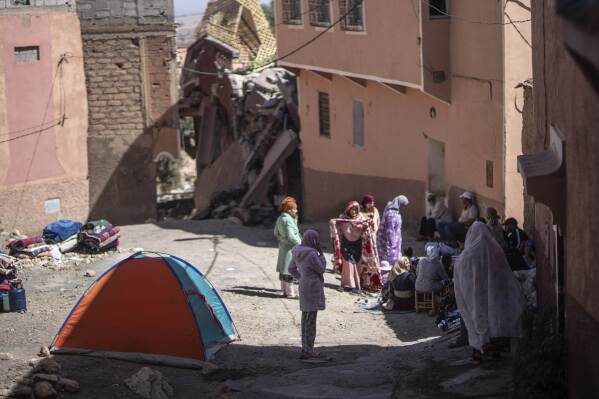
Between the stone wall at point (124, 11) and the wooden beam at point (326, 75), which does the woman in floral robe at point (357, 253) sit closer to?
the wooden beam at point (326, 75)

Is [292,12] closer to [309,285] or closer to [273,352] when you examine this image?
[273,352]

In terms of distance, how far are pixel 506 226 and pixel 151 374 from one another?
15.3ft

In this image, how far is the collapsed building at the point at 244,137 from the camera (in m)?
24.8

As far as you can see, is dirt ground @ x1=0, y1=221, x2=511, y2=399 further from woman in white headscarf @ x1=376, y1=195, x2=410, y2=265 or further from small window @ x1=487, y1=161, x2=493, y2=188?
small window @ x1=487, y1=161, x2=493, y2=188

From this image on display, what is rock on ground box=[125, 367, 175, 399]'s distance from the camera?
9266 millimetres

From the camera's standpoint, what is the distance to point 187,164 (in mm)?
47125

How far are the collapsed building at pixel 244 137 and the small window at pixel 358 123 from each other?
7.94ft

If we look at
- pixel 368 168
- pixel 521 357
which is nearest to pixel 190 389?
pixel 521 357

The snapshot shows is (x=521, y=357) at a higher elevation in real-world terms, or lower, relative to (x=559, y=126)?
lower

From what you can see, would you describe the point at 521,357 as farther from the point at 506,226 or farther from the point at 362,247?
the point at 362,247

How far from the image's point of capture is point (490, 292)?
891 centimetres

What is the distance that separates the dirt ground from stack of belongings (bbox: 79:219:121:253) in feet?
0.82

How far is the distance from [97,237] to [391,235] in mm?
4427

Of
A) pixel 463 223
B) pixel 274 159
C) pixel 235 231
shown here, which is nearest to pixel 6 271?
pixel 463 223
